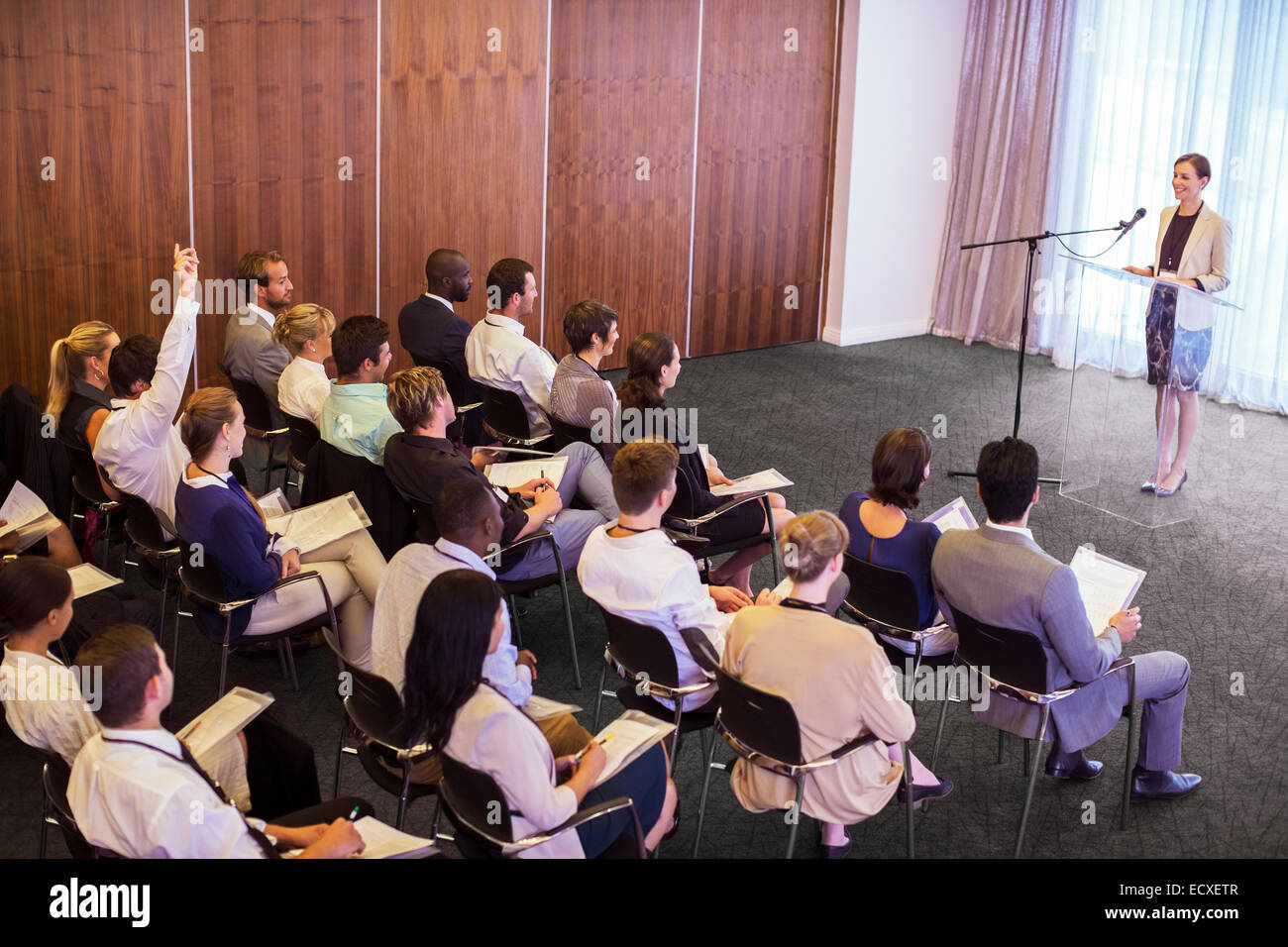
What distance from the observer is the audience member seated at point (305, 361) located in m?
5.16

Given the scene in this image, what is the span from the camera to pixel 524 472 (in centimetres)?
485

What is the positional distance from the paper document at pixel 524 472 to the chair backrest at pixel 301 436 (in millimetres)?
756

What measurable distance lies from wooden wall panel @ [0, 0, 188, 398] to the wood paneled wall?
1cm

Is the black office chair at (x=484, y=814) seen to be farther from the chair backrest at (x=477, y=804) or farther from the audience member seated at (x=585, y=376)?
the audience member seated at (x=585, y=376)

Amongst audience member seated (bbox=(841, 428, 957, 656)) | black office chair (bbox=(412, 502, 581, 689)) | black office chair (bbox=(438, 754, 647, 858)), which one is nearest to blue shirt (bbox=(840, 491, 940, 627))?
audience member seated (bbox=(841, 428, 957, 656))

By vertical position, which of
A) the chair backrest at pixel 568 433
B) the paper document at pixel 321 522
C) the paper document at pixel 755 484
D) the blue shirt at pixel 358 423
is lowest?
the paper document at pixel 321 522

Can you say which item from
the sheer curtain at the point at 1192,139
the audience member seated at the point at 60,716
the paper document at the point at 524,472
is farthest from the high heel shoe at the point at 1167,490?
the audience member seated at the point at 60,716

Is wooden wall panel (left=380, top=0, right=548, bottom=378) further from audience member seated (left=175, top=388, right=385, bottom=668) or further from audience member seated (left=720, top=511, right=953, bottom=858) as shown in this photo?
audience member seated (left=720, top=511, right=953, bottom=858)

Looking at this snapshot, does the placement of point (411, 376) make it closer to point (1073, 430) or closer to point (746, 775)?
point (746, 775)

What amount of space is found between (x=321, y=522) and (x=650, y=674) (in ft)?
4.53

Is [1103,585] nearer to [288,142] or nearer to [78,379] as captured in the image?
[78,379]

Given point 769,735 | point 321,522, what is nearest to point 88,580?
point 321,522
